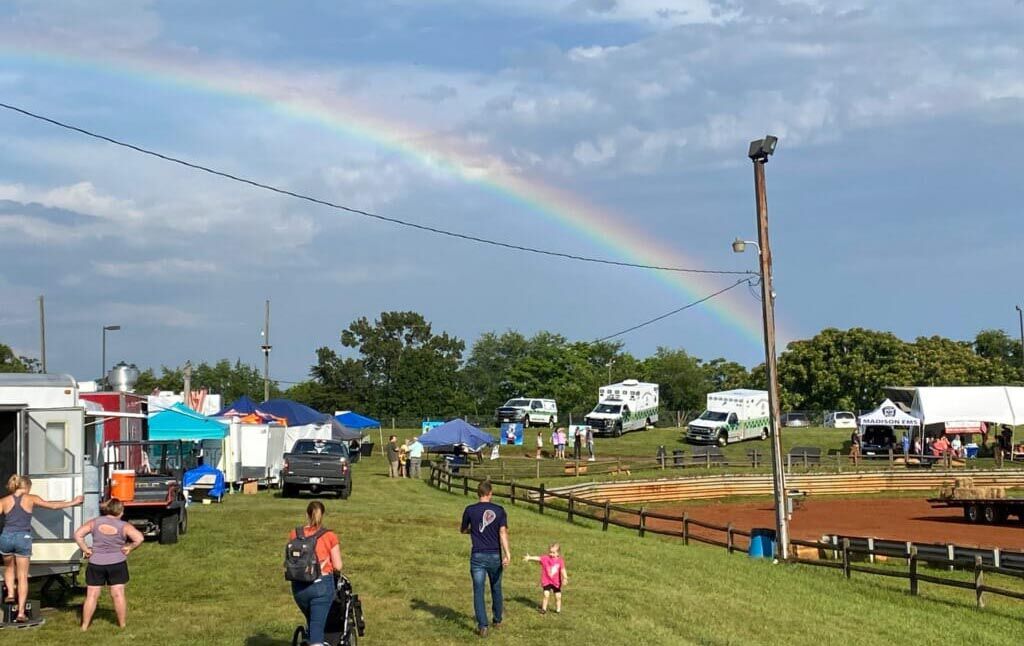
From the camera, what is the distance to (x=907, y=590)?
21.9 m

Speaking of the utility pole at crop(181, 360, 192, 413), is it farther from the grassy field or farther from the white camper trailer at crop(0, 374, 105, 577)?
the white camper trailer at crop(0, 374, 105, 577)

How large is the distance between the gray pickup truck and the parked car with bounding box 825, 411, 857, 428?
61308 mm

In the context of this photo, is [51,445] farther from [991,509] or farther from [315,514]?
[991,509]

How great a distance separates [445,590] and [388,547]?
472cm

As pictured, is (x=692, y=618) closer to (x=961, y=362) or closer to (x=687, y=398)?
(x=961, y=362)

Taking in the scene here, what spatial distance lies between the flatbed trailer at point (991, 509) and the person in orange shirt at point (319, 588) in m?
31.0

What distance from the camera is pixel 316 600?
36.6 ft

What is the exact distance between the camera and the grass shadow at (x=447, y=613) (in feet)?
49.0

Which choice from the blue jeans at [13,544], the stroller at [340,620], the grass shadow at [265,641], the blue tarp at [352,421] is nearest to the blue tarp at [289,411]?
the blue tarp at [352,421]

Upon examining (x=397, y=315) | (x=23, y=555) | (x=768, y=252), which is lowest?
(x=23, y=555)

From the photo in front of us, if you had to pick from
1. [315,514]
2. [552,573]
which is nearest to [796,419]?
[552,573]

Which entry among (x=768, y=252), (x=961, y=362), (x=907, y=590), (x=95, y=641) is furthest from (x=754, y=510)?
(x=961, y=362)

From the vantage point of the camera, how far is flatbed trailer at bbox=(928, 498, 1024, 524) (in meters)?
37.4

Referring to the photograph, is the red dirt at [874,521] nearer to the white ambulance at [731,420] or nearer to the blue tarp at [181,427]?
the blue tarp at [181,427]
